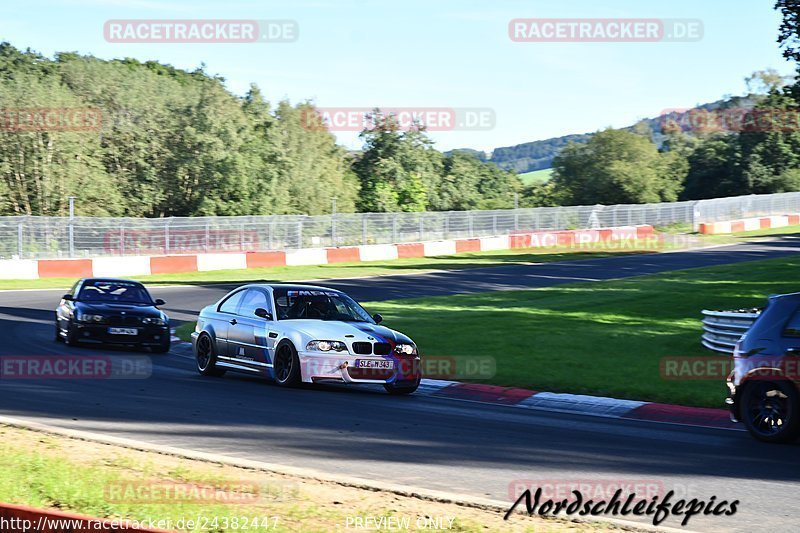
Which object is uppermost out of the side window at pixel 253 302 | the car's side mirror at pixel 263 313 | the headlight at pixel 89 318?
the side window at pixel 253 302

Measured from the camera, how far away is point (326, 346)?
14.0m

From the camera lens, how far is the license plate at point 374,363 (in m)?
14.0

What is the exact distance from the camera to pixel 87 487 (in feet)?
24.3

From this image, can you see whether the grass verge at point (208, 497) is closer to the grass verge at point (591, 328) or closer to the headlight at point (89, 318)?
the grass verge at point (591, 328)

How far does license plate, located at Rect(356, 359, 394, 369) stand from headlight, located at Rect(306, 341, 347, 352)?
27 centimetres

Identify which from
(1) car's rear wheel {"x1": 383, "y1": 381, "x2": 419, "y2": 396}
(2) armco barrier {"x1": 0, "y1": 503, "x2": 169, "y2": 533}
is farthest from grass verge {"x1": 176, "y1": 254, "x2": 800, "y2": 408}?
(2) armco barrier {"x1": 0, "y1": 503, "x2": 169, "y2": 533}

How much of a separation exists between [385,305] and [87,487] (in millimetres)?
18725

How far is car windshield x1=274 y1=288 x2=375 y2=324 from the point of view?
15.0 metres

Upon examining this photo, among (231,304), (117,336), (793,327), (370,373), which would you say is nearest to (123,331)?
(117,336)

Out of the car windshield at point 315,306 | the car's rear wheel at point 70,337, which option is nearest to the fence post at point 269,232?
the car's rear wheel at point 70,337

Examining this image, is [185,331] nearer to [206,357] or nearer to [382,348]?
[206,357]

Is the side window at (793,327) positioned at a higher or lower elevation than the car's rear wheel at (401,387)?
higher

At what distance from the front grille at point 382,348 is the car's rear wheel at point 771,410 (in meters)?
4.93

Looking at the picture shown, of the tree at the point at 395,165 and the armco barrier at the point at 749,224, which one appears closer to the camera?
the armco barrier at the point at 749,224
